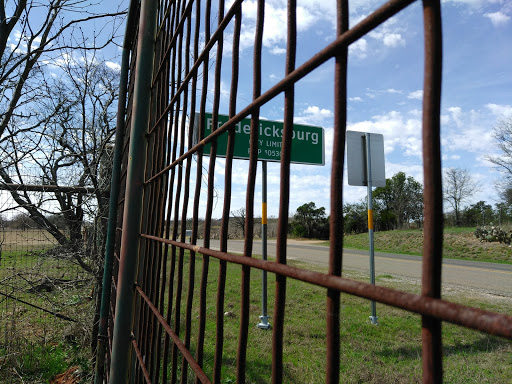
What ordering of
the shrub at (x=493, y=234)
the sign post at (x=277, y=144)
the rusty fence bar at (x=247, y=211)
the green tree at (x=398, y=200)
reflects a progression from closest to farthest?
1. the rusty fence bar at (x=247, y=211)
2. the sign post at (x=277, y=144)
3. the green tree at (x=398, y=200)
4. the shrub at (x=493, y=234)

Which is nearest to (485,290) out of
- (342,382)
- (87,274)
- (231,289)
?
(231,289)

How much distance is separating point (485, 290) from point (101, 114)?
27.6 ft

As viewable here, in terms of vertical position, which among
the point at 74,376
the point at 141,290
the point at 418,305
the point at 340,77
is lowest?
the point at 74,376

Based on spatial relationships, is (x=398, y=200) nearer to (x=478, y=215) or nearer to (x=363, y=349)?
(x=363, y=349)

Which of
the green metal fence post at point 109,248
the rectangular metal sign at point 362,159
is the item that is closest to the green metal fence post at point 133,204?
the green metal fence post at point 109,248

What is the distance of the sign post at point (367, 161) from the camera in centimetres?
524

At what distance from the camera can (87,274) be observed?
12.5 ft

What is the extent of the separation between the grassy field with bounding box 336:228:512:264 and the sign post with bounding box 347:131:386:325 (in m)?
10.9

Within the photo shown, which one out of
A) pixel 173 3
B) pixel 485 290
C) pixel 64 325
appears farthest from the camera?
pixel 485 290

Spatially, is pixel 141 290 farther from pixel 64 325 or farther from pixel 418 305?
pixel 64 325

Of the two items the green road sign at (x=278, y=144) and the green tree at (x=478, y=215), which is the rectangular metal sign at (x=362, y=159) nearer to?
the green road sign at (x=278, y=144)

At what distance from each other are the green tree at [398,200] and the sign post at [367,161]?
186 cm

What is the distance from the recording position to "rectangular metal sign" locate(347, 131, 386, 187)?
527 cm

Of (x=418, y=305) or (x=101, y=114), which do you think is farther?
(x=101, y=114)
